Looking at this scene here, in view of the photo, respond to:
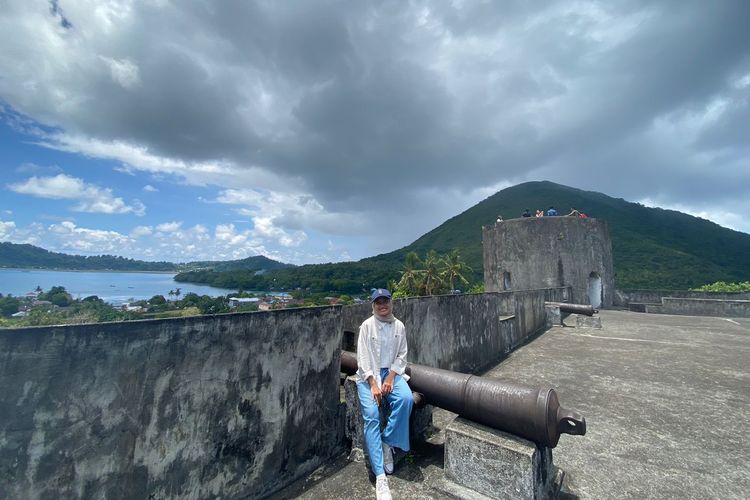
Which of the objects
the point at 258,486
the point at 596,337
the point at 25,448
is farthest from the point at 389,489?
the point at 596,337

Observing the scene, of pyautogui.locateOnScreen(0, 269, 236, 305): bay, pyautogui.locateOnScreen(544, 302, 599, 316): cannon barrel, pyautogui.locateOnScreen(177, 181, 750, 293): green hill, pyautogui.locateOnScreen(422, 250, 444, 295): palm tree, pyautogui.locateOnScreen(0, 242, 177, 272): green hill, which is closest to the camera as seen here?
pyautogui.locateOnScreen(544, 302, 599, 316): cannon barrel

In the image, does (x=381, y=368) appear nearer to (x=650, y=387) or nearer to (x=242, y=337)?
(x=242, y=337)

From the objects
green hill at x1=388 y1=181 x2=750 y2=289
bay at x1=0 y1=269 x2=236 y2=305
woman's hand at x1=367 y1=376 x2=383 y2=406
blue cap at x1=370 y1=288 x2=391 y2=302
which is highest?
green hill at x1=388 y1=181 x2=750 y2=289

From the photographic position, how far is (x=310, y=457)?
Result: 2793 mm

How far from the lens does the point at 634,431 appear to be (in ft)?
11.3

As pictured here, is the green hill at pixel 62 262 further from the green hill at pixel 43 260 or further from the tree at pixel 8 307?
the tree at pixel 8 307

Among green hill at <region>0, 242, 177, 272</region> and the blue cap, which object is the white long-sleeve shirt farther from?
green hill at <region>0, 242, 177, 272</region>

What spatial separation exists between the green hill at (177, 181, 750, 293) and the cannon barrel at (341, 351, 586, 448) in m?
42.0

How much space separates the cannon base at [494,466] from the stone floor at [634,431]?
6.3 inches

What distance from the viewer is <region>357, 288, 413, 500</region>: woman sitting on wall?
2.65 metres

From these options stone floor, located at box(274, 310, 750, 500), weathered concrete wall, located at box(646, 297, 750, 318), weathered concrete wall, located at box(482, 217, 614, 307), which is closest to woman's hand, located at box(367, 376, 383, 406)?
stone floor, located at box(274, 310, 750, 500)

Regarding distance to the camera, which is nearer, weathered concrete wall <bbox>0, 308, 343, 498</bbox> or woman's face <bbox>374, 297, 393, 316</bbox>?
weathered concrete wall <bbox>0, 308, 343, 498</bbox>

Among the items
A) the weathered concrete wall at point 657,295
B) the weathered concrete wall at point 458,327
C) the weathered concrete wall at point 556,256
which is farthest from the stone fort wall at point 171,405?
the weathered concrete wall at point 657,295

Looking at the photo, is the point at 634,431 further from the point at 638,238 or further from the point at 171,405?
the point at 638,238
